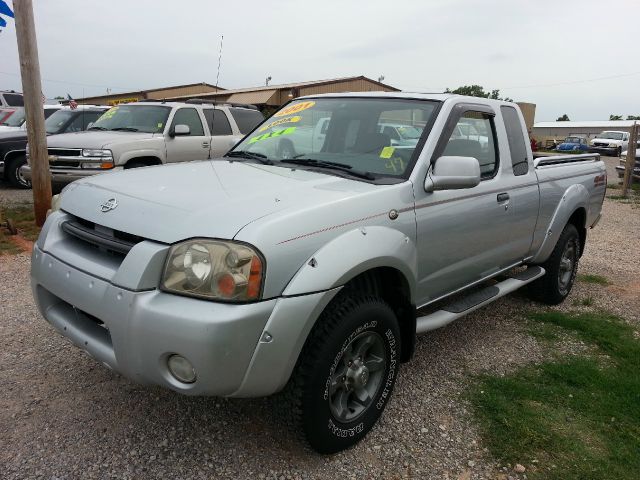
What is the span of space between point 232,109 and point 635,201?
9.93 metres

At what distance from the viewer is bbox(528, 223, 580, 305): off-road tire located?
4.79 meters

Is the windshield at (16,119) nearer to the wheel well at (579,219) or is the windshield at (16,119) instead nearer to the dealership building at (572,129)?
the wheel well at (579,219)

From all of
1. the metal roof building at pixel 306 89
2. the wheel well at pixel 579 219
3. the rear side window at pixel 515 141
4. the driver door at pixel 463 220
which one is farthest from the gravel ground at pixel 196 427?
the metal roof building at pixel 306 89

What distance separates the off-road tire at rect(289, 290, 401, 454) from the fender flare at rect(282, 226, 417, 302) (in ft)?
0.64

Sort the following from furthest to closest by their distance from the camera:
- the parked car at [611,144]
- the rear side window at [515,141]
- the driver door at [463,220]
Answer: the parked car at [611,144] → the rear side window at [515,141] → the driver door at [463,220]

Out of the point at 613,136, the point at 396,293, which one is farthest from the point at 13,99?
the point at 613,136

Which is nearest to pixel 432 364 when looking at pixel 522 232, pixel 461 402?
pixel 461 402

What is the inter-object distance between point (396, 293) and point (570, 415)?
1299 mm

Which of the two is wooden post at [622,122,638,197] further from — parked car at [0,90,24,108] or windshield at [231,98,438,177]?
parked car at [0,90,24,108]

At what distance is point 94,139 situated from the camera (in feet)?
25.8

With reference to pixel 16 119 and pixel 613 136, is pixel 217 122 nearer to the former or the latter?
pixel 16 119

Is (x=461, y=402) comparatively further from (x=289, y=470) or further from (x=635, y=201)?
(x=635, y=201)

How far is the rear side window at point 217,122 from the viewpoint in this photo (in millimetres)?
9258

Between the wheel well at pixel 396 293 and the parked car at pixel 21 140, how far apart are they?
8.99m
